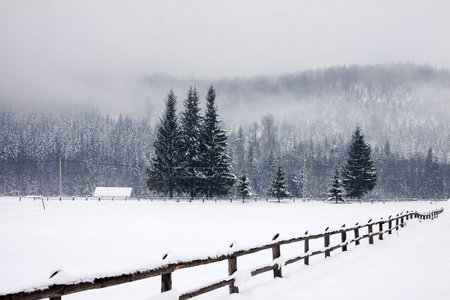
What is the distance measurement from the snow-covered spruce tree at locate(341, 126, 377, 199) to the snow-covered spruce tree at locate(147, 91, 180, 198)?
116 feet

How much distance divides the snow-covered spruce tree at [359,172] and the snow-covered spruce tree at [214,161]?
85.3 ft

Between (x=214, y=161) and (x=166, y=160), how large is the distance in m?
8.20

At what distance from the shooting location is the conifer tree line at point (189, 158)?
61219 mm

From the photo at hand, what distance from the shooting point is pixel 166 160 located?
2425 inches

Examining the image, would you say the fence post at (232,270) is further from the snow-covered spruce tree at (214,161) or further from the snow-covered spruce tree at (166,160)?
the snow-covered spruce tree at (166,160)

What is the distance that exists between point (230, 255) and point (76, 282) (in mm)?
3783

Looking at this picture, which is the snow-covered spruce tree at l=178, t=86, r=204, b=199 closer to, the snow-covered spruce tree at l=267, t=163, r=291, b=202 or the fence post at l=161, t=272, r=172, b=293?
the snow-covered spruce tree at l=267, t=163, r=291, b=202

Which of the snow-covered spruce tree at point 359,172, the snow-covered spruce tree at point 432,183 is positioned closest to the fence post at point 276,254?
the snow-covered spruce tree at point 359,172

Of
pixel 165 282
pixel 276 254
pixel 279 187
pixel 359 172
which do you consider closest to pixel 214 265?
pixel 276 254

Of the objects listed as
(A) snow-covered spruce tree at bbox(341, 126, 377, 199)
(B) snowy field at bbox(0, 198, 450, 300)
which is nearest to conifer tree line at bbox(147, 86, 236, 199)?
(A) snow-covered spruce tree at bbox(341, 126, 377, 199)

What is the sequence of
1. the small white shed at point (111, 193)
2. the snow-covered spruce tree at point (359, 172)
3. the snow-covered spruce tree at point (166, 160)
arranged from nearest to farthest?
the snow-covered spruce tree at point (166, 160)
the snow-covered spruce tree at point (359, 172)
the small white shed at point (111, 193)

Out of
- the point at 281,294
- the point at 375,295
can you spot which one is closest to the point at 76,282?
the point at 281,294

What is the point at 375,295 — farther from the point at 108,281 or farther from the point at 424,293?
the point at 108,281

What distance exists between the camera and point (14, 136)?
16838 centimetres
